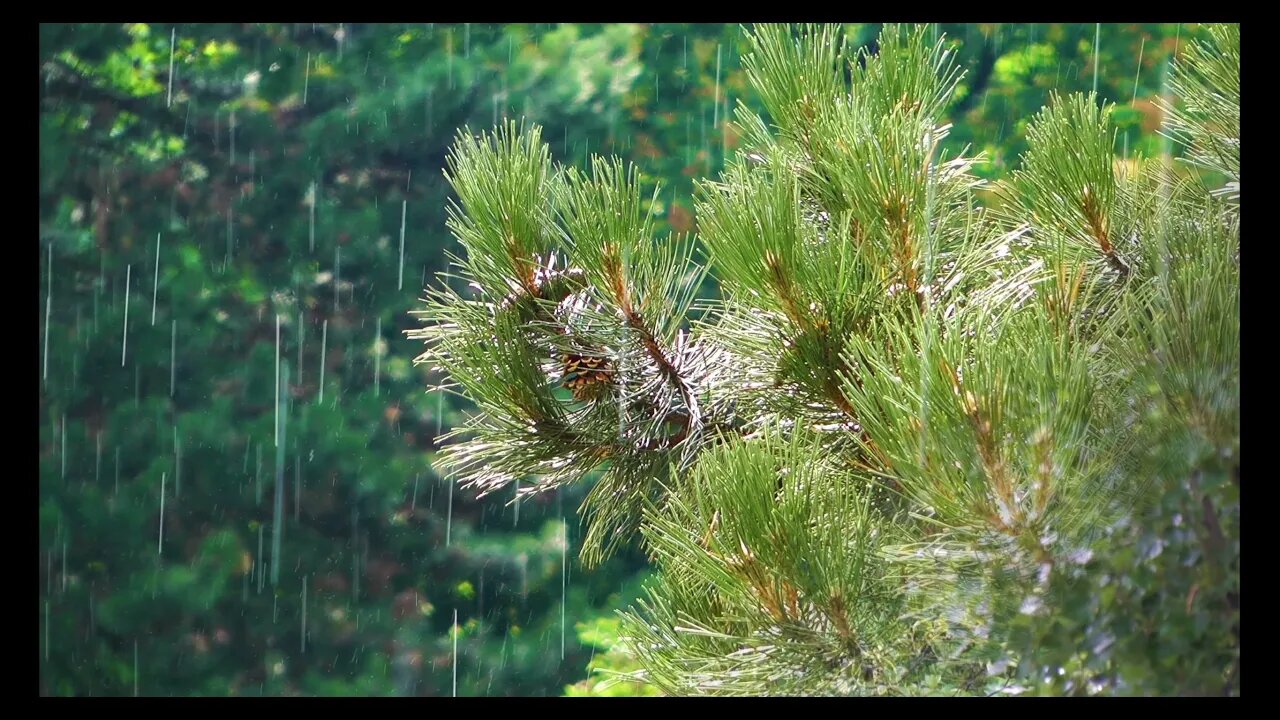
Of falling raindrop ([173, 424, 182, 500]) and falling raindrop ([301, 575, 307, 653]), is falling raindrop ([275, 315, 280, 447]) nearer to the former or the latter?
falling raindrop ([173, 424, 182, 500])

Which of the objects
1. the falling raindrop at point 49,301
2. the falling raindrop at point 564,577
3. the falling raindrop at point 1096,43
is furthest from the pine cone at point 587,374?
the falling raindrop at point 49,301

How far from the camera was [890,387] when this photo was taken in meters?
0.56

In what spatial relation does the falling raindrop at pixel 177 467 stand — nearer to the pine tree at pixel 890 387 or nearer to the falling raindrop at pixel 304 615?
the falling raindrop at pixel 304 615

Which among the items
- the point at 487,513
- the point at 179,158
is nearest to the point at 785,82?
the point at 487,513

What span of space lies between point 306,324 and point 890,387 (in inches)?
129

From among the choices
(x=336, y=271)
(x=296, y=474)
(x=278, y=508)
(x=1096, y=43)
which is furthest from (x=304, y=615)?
(x=1096, y=43)

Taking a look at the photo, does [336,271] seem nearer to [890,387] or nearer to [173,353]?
[173,353]

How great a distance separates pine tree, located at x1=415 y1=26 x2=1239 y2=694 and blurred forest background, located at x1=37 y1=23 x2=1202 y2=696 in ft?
7.96

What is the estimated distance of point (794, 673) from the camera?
69cm

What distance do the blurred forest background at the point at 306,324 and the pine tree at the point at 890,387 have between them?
243cm

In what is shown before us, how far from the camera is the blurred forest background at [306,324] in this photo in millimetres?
3367

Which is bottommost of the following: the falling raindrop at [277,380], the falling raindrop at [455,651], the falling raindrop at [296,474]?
the falling raindrop at [455,651]
